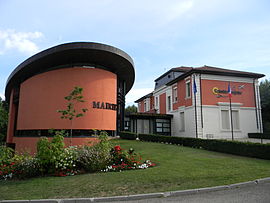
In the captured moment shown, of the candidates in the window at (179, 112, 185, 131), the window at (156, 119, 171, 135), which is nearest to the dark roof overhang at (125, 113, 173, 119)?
the window at (156, 119, 171, 135)

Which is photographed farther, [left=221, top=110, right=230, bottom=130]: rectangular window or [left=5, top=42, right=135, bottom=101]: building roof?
[left=221, top=110, right=230, bottom=130]: rectangular window

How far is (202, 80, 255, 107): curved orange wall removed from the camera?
24.2 metres

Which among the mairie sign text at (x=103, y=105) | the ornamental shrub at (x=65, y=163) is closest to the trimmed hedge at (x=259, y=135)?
the mairie sign text at (x=103, y=105)

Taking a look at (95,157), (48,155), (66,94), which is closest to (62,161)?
(48,155)

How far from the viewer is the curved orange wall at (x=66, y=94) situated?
68.8 ft

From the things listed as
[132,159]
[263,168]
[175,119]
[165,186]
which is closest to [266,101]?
[175,119]

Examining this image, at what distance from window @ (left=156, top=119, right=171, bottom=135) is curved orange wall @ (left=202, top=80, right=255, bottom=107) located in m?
7.28

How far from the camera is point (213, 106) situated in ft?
79.2

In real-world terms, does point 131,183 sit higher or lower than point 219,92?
lower

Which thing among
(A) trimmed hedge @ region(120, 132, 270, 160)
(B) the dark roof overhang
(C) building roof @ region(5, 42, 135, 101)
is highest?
(C) building roof @ region(5, 42, 135, 101)

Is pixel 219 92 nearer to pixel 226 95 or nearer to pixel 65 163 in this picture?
pixel 226 95

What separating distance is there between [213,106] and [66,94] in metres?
15.9

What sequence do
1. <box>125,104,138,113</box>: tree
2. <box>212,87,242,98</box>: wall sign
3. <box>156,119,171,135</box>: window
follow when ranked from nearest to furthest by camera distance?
<box>212,87,242,98</box>: wall sign → <box>156,119,171,135</box>: window → <box>125,104,138,113</box>: tree

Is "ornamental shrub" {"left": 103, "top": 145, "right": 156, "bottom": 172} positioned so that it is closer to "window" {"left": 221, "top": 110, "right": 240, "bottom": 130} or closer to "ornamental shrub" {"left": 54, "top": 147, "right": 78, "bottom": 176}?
"ornamental shrub" {"left": 54, "top": 147, "right": 78, "bottom": 176}
